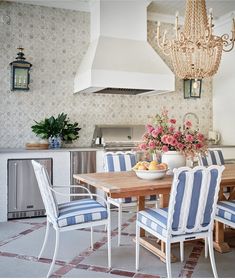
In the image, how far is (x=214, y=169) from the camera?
2.37 m

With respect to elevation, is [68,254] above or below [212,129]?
below

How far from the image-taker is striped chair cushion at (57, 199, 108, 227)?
258 centimetres

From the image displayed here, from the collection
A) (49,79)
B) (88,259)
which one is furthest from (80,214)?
(49,79)

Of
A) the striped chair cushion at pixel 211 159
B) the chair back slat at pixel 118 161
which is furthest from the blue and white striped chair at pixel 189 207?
the striped chair cushion at pixel 211 159

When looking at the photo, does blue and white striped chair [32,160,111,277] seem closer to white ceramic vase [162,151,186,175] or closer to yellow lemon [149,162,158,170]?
yellow lemon [149,162,158,170]

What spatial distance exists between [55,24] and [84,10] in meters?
0.52

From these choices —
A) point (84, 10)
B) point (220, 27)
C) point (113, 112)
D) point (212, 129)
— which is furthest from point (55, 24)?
point (212, 129)

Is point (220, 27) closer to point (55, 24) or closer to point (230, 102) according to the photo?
point (230, 102)

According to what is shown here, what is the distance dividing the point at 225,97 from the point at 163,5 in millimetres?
1912

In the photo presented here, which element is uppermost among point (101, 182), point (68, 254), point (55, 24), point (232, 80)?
point (55, 24)

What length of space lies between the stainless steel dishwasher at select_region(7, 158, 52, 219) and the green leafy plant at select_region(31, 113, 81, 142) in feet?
2.03

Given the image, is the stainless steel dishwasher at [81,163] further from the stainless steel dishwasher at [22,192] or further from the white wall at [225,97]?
the white wall at [225,97]

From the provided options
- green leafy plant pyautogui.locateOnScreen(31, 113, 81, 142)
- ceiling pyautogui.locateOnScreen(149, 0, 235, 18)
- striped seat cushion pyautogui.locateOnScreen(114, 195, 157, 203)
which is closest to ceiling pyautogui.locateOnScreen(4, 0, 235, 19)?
ceiling pyautogui.locateOnScreen(149, 0, 235, 18)

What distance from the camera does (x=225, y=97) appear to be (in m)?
5.84
